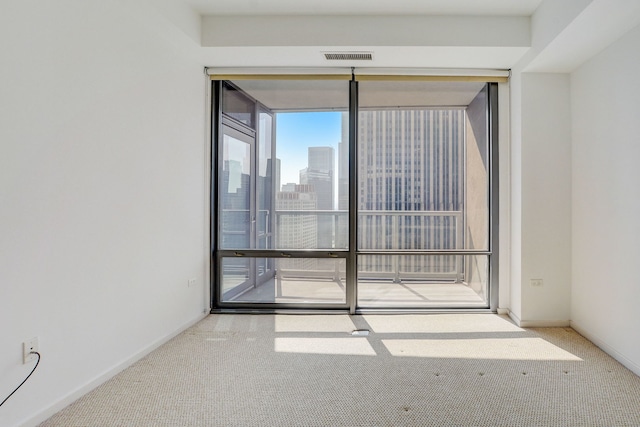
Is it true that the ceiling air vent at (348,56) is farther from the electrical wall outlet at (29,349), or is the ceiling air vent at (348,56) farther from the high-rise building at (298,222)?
the electrical wall outlet at (29,349)

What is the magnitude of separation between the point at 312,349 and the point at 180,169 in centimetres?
195

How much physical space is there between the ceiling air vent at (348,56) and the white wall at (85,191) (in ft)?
4.24

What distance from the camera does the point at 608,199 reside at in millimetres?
2639

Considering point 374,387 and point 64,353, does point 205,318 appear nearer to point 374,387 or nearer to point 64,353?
point 64,353

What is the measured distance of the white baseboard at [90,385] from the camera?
1.79 meters

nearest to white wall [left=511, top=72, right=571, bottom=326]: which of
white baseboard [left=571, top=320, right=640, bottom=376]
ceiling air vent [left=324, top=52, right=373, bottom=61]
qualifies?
white baseboard [left=571, top=320, right=640, bottom=376]

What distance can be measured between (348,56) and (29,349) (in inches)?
124

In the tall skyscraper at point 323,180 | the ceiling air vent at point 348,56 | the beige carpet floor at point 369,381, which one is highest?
the ceiling air vent at point 348,56

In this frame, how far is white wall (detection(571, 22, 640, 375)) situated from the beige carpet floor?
0.26 m

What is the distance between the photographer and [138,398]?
2031 millimetres

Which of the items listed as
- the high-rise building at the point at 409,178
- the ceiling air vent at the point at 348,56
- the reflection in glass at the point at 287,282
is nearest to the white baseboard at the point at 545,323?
the high-rise building at the point at 409,178

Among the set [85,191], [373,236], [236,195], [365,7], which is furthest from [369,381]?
[365,7]

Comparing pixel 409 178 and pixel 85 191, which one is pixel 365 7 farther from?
pixel 85 191

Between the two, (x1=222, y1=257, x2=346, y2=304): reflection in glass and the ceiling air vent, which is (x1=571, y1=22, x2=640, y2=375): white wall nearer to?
the ceiling air vent
